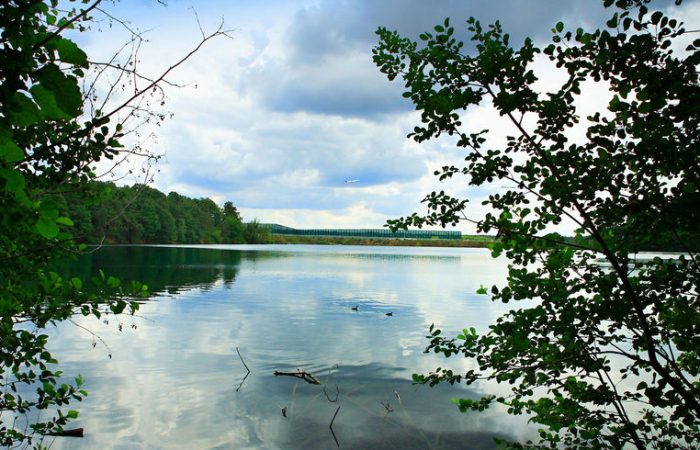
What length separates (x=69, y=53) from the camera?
4.40ft

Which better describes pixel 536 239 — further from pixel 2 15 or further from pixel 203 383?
pixel 203 383

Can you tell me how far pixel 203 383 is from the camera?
51.3 ft

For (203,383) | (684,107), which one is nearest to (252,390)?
(203,383)

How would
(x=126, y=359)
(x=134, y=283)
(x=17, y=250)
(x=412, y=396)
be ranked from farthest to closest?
(x=126, y=359) → (x=412, y=396) → (x=134, y=283) → (x=17, y=250)

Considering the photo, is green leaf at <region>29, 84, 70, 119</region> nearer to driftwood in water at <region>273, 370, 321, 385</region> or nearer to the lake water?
the lake water

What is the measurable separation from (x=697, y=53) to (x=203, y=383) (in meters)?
15.9

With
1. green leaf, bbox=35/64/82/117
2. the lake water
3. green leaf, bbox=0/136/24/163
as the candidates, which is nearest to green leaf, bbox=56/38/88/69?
green leaf, bbox=35/64/82/117

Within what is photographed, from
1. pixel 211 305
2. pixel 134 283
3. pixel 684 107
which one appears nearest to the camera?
pixel 684 107

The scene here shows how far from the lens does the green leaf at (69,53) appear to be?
52.2 inches

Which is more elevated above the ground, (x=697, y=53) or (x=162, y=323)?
(x=697, y=53)

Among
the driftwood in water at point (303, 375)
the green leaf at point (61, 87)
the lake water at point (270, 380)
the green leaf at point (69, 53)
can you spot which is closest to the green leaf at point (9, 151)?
the green leaf at point (61, 87)

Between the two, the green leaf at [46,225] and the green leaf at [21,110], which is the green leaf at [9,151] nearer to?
the green leaf at [21,110]

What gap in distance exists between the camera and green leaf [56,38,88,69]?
4.35 ft

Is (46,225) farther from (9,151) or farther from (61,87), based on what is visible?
(61,87)
